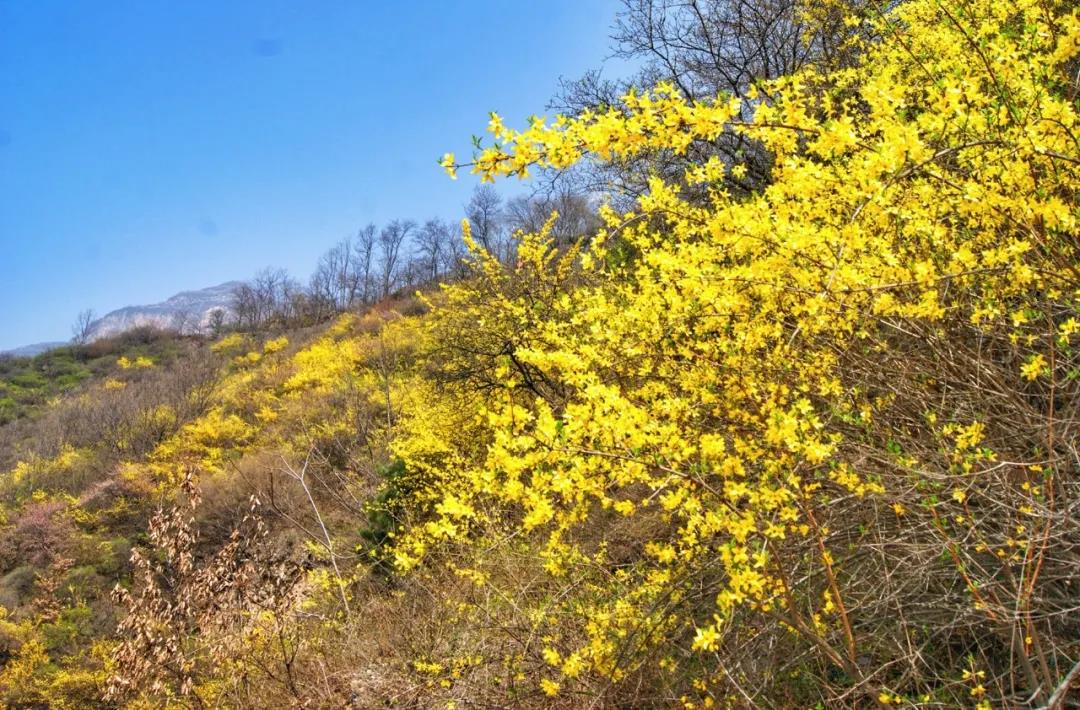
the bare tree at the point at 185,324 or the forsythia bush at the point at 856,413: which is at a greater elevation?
the bare tree at the point at 185,324

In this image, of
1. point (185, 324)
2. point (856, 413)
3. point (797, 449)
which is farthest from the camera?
point (185, 324)

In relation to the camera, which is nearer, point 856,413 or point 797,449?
point 797,449

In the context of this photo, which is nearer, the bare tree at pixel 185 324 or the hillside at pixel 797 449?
the hillside at pixel 797 449

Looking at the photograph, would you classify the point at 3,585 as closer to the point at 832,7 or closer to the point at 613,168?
the point at 613,168

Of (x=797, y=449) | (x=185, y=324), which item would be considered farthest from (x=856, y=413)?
(x=185, y=324)

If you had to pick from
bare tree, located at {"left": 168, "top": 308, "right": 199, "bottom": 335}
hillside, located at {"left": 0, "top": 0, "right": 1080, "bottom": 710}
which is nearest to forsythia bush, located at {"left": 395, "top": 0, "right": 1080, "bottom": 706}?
hillside, located at {"left": 0, "top": 0, "right": 1080, "bottom": 710}

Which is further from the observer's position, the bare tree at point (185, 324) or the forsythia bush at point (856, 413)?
the bare tree at point (185, 324)

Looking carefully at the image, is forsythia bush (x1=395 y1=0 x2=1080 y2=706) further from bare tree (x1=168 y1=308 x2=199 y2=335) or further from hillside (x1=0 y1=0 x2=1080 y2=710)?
bare tree (x1=168 y1=308 x2=199 y2=335)

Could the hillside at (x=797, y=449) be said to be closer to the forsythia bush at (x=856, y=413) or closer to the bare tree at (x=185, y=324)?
the forsythia bush at (x=856, y=413)

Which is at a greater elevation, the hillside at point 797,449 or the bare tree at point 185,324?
the bare tree at point 185,324

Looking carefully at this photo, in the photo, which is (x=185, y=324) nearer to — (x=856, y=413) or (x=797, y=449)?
(x=856, y=413)

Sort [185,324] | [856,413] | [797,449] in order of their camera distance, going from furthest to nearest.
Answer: [185,324]
[856,413]
[797,449]

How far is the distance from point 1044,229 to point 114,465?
20498 millimetres

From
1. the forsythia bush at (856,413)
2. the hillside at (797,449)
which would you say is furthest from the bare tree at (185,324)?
the forsythia bush at (856,413)
